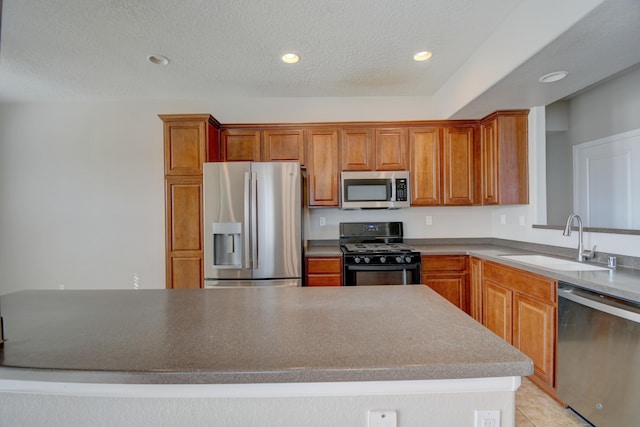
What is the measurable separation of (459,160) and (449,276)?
4.20 ft

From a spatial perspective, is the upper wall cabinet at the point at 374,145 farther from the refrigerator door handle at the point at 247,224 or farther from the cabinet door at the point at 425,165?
the refrigerator door handle at the point at 247,224

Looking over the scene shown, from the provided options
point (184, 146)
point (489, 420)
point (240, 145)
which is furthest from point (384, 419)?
point (240, 145)

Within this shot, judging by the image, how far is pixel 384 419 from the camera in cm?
79

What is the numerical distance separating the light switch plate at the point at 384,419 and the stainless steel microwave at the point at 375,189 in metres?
2.45

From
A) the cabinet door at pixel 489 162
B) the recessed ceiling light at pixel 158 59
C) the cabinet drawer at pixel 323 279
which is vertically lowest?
the cabinet drawer at pixel 323 279

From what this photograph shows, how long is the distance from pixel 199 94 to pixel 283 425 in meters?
3.49

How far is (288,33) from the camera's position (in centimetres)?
220

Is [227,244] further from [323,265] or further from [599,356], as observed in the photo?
[599,356]

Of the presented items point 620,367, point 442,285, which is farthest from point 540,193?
point 620,367

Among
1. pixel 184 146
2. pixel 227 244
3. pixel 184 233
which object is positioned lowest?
pixel 227 244

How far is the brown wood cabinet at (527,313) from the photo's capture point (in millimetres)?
1917

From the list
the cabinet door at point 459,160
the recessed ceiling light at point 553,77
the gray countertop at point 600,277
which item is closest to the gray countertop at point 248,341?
the gray countertop at point 600,277

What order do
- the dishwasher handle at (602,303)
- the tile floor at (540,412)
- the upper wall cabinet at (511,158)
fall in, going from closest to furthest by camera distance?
the dishwasher handle at (602,303) < the tile floor at (540,412) < the upper wall cabinet at (511,158)

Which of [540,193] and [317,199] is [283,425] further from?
[540,193]
